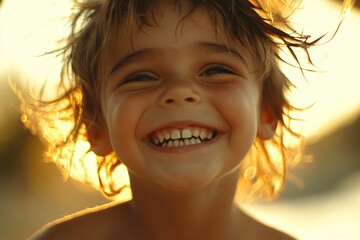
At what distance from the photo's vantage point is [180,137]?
214 cm

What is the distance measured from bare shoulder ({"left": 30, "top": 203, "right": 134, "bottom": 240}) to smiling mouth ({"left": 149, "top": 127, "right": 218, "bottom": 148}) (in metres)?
0.50

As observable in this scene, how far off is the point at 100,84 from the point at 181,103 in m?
0.42

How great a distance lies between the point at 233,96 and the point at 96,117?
21.9 inches

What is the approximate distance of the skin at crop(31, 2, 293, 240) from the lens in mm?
2131

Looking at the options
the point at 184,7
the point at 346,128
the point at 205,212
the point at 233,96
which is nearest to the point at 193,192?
the point at 205,212

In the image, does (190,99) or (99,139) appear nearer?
(190,99)

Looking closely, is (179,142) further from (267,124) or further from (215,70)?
(267,124)

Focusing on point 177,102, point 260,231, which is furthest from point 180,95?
point 260,231

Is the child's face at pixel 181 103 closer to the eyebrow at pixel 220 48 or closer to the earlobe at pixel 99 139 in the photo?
the eyebrow at pixel 220 48

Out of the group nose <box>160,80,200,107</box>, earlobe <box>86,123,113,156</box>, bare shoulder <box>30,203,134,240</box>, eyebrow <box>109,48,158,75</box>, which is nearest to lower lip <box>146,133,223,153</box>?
nose <box>160,80,200,107</box>

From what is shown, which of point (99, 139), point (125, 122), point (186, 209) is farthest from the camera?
point (99, 139)

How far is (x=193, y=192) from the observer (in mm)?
2330

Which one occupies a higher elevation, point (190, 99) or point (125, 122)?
point (190, 99)

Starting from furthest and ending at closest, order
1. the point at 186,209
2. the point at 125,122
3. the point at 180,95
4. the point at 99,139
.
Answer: the point at 99,139, the point at 186,209, the point at 125,122, the point at 180,95
